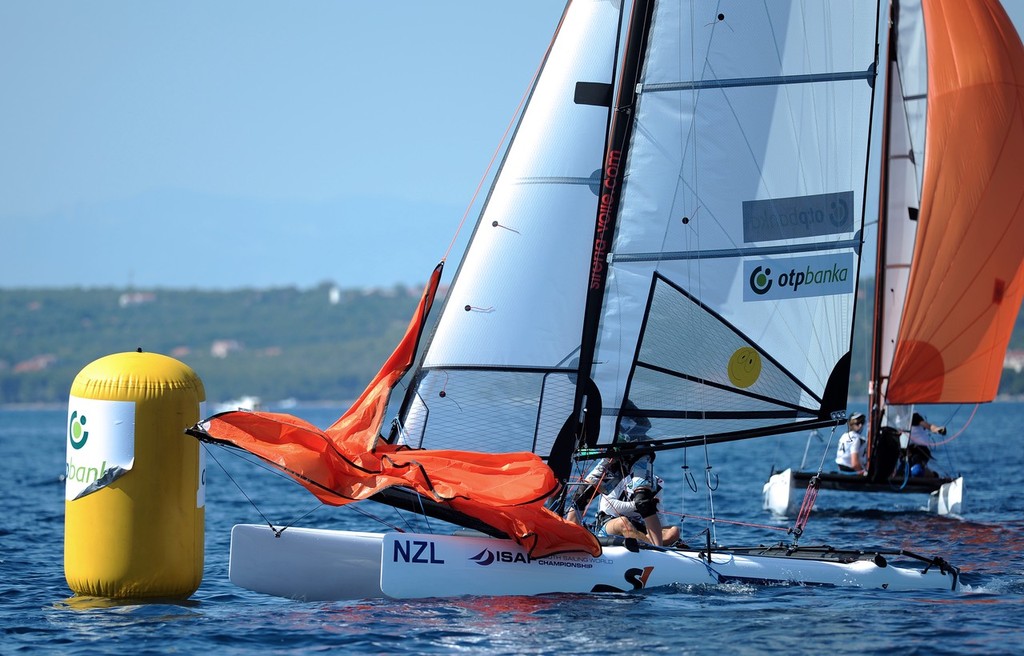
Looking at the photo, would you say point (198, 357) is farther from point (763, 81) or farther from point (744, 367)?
point (763, 81)

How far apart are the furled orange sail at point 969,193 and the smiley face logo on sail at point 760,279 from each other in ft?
18.5

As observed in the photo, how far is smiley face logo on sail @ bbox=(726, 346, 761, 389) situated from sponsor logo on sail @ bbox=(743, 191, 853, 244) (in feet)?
3.55

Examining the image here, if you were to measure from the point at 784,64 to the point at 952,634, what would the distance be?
5.59 m

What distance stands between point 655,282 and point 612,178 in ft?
3.53

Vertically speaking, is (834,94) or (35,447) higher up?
(834,94)

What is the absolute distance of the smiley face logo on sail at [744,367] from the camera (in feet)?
42.4

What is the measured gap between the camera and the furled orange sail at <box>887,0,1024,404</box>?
17250 mm

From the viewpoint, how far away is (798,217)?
42.4 ft

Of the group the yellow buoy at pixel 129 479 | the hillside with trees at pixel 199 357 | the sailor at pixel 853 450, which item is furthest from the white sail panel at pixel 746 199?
the hillside with trees at pixel 199 357

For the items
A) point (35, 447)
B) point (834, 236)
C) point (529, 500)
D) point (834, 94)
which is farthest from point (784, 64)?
point (35, 447)

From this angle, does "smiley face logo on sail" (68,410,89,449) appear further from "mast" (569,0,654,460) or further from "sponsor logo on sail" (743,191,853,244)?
"sponsor logo on sail" (743,191,853,244)

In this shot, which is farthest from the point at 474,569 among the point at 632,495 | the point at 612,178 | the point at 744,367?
the point at 612,178

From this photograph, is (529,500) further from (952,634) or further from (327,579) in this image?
(952,634)

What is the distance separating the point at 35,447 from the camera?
165 feet
